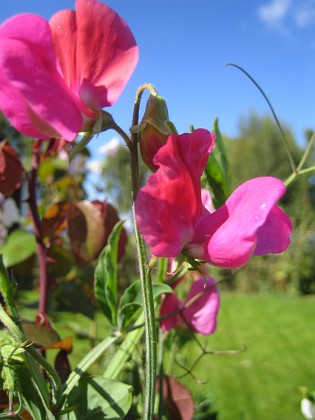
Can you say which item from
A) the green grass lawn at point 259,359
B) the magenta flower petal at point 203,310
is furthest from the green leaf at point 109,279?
the green grass lawn at point 259,359

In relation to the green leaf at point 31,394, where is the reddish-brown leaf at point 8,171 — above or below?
above

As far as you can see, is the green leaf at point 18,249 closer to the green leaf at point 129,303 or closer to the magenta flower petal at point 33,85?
the green leaf at point 129,303

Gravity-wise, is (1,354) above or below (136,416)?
above

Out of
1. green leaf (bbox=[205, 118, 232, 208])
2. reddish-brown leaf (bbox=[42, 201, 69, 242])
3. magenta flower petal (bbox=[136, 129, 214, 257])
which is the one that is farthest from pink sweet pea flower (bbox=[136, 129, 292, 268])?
reddish-brown leaf (bbox=[42, 201, 69, 242])

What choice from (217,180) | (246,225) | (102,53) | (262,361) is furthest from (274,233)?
(262,361)

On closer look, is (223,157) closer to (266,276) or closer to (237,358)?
(237,358)

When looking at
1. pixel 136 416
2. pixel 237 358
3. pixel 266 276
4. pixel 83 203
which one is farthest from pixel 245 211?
pixel 266 276

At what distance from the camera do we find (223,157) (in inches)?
27.7

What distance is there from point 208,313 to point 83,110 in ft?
1.15

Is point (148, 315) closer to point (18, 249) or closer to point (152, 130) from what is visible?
point (152, 130)

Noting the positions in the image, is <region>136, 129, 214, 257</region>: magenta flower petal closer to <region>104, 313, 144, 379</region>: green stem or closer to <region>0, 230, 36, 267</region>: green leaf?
<region>104, 313, 144, 379</region>: green stem

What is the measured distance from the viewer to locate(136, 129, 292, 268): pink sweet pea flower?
339 mm

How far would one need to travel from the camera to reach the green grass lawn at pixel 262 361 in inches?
155

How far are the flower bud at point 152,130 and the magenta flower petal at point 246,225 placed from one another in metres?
0.06
